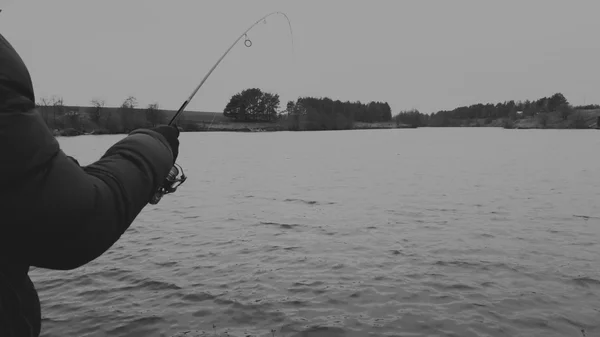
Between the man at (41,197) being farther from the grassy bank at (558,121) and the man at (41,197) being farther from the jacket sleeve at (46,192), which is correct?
the grassy bank at (558,121)

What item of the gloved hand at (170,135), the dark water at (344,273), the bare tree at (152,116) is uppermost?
the bare tree at (152,116)

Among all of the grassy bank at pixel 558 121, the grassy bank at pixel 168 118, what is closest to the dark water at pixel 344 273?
the grassy bank at pixel 168 118

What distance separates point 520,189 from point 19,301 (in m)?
21.0

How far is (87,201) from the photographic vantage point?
1.59 metres

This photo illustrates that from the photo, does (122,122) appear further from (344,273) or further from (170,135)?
(170,135)

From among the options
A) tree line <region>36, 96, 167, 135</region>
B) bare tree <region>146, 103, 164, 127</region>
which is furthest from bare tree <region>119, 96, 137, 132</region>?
bare tree <region>146, 103, 164, 127</region>

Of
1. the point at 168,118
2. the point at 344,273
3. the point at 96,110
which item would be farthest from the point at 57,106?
the point at 344,273

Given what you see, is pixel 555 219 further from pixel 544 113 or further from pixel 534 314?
pixel 544 113

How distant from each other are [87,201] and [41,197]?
15cm

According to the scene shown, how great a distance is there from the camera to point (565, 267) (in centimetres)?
880

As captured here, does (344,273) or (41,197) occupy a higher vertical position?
(41,197)

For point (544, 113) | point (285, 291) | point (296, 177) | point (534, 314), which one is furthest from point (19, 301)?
point (544, 113)

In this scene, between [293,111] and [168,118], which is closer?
[168,118]

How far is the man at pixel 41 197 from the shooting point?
1.43 metres
